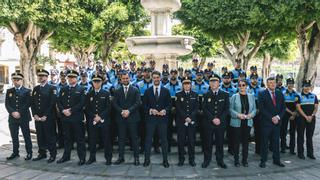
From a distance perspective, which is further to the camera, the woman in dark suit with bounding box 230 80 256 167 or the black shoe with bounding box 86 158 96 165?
the black shoe with bounding box 86 158 96 165

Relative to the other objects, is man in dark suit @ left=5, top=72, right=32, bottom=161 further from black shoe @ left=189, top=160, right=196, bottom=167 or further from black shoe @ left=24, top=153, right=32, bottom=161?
black shoe @ left=189, top=160, right=196, bottom=167

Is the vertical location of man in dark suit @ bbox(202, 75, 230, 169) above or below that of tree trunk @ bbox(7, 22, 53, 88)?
below

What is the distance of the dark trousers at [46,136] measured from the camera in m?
8.18

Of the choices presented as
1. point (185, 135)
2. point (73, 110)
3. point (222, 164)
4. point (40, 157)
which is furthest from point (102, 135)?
point (222, 164)

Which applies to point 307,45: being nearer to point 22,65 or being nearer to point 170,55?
point 170,55

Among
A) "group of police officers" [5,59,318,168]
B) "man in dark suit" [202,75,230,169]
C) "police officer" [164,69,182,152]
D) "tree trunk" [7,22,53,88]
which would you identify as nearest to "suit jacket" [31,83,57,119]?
"group of police officers" [5,59,318,168]

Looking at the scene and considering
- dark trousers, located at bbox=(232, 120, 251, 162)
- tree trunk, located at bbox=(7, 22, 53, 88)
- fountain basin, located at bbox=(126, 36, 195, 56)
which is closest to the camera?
dark trousers, located at bbox=(232, 120, 251, 162)

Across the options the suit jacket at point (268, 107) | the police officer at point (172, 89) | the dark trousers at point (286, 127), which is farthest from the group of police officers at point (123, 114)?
the police officer at point (172, 89)

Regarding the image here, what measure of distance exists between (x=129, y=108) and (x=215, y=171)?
2257mm

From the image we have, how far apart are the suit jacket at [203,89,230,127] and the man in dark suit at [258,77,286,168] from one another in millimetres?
805

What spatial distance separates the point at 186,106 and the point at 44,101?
3204 millimetres

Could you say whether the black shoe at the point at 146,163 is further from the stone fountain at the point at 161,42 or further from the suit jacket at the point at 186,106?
the stone fountain at the point at 161,42

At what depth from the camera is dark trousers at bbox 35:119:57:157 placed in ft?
26.8

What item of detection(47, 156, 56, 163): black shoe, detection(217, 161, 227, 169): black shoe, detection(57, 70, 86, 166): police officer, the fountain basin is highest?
the fountain basin
